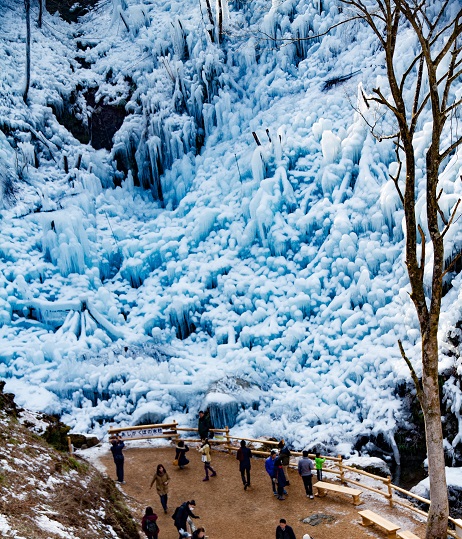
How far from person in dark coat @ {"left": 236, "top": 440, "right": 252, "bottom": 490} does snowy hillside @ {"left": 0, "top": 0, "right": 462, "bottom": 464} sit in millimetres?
2835

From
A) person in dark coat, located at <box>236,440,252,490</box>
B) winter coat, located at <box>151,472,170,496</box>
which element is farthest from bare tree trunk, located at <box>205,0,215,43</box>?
winter coat, located at <box>151,472,170,496</box>

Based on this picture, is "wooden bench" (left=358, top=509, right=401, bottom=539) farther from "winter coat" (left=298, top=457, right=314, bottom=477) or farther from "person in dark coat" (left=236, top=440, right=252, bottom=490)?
"person in dark coat" (left=236, top=440, right=252, bottom=490)

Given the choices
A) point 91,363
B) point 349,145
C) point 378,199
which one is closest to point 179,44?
point 349,145

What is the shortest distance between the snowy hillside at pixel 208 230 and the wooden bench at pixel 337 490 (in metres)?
2.86

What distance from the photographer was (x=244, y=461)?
39.1 ft

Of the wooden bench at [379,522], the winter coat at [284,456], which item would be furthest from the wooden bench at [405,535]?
the winter coat at [284,456]

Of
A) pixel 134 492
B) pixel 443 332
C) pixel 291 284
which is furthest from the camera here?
pixel 291 284

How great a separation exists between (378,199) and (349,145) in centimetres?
233

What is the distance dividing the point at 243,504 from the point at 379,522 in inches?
109

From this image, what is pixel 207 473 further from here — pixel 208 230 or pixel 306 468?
pixel 208 230

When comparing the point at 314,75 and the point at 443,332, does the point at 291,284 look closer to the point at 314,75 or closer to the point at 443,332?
the point at 443,332

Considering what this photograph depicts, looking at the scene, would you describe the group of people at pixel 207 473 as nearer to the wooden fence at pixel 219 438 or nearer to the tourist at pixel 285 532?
the wooden fence at pixel 219 438

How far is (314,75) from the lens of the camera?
22.2 metres

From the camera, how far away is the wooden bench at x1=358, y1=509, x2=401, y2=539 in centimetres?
950
